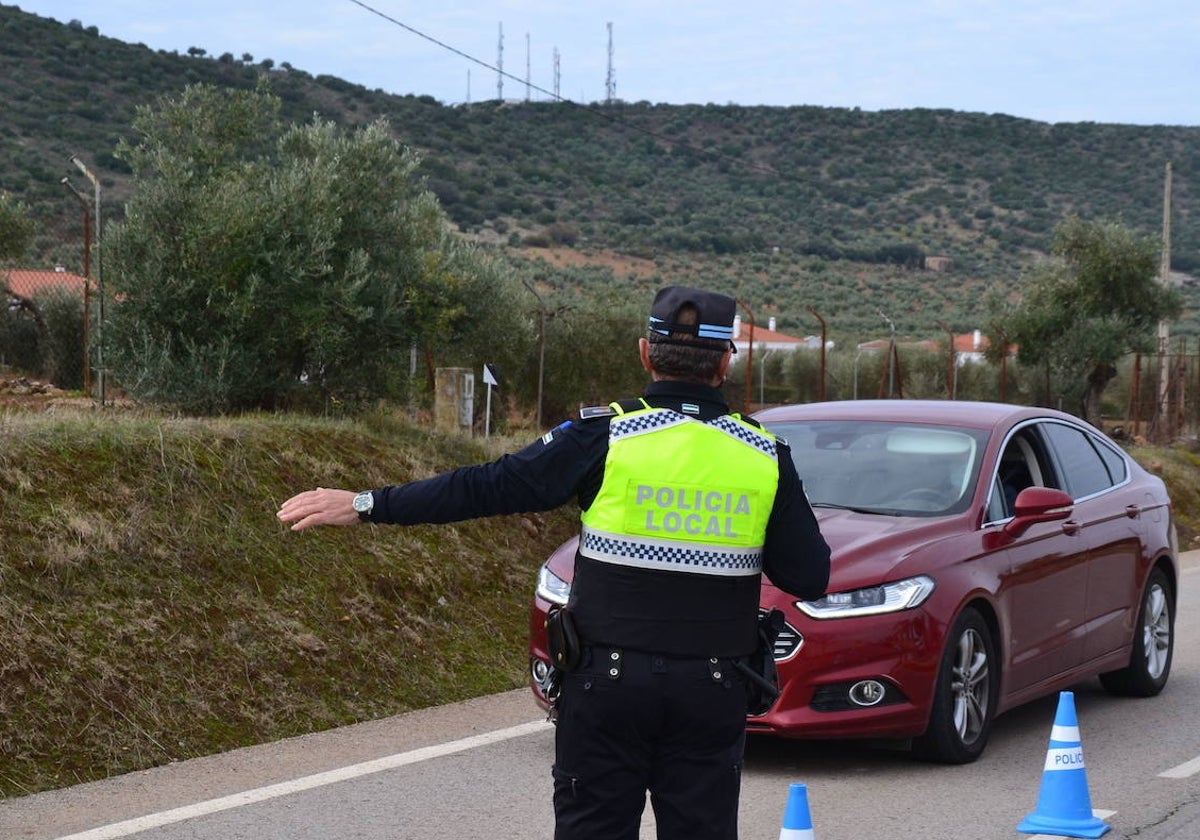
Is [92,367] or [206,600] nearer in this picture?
[206,600]

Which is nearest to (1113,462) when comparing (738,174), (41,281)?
(41,281)

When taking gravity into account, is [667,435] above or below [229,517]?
above

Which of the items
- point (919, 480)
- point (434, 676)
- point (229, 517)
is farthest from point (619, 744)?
point (229, 517)

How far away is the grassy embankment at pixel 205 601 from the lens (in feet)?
23.7

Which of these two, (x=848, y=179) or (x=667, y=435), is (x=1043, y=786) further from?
(x=848, y=179)

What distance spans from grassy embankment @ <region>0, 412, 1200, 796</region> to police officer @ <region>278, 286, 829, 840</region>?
364cm

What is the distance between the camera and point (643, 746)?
364 cm

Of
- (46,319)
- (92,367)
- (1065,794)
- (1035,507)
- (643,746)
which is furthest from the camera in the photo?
(46,319)

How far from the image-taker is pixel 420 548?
34.7ft

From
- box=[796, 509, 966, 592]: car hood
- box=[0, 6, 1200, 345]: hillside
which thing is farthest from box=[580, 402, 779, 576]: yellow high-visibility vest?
Result: box=[0, 6, 1200, 345]: hillside

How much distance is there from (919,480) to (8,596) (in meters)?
4.43

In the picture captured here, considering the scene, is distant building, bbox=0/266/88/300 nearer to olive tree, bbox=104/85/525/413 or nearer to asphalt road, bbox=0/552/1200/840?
olive tree, bbox=104/85/525/413

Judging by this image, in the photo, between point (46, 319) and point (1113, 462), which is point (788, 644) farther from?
point (46, 319)

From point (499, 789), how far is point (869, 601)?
5.71ft
